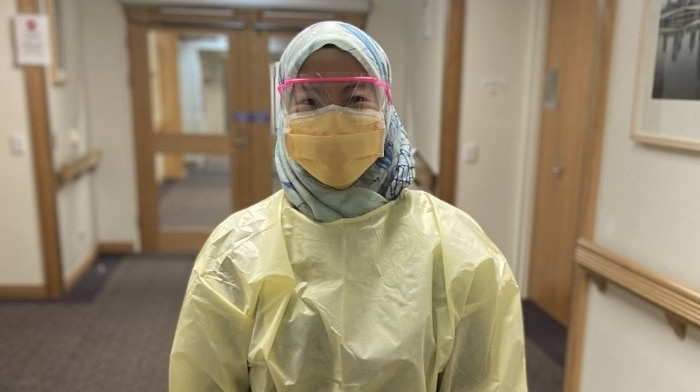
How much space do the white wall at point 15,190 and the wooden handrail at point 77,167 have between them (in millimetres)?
190

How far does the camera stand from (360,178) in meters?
0.96

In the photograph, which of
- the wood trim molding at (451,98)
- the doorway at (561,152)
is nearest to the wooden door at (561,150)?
the doorway at (561,152)

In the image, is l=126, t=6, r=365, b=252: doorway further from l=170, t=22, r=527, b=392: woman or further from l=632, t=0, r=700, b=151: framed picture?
l=170, t=22, r=527, b=392: woman

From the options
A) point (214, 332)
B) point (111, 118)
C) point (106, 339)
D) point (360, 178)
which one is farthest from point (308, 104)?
point (111, 118)

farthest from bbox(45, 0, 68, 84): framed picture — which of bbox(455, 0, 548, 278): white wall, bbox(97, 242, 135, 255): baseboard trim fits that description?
bbox(455, 0, 548, 278): white wall

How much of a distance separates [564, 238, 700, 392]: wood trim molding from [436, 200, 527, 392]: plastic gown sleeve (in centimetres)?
77

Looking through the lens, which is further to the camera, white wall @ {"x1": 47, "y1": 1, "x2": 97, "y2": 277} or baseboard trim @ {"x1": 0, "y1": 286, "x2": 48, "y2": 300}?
white wall @ {"x1": 47, "y1": 1, "x2": 97, "y2": 277}

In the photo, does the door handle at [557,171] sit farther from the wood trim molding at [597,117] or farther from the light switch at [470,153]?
the wood trim molding at [597,117]

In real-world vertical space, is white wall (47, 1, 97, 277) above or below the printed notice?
below

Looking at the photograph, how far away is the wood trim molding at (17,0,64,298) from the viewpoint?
10.5 ft

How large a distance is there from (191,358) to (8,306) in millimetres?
2996

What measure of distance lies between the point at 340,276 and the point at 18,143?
3.09m

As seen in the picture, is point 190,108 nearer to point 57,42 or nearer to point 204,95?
point 204,95

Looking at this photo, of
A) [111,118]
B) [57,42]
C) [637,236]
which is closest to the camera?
[637,236]
